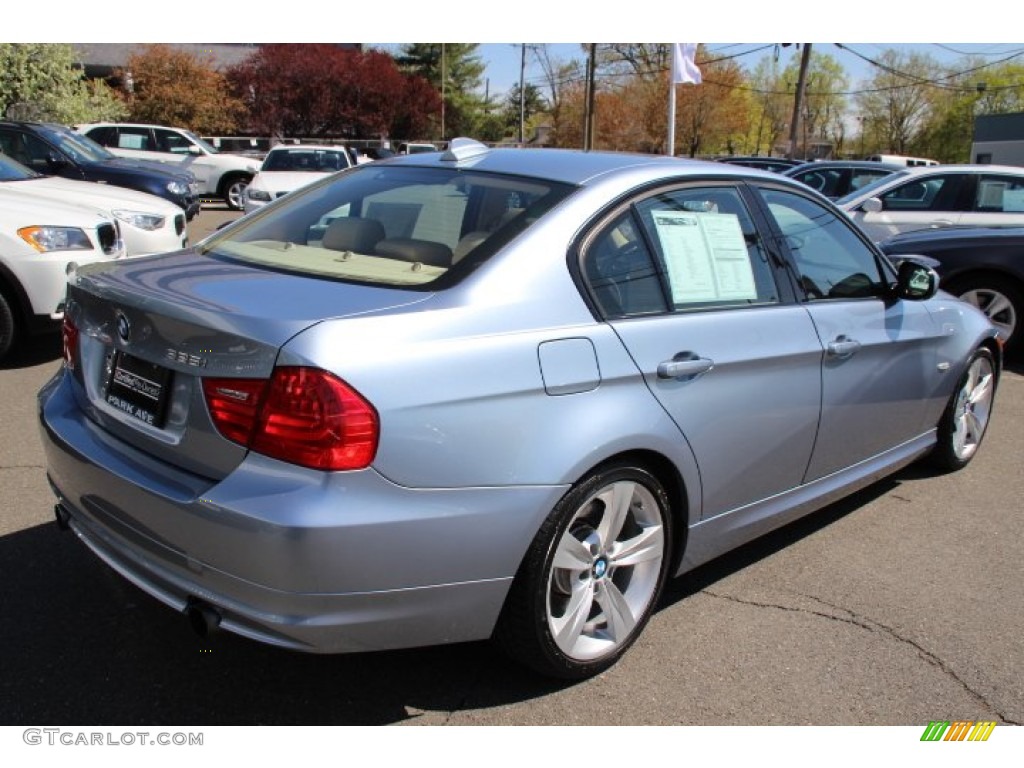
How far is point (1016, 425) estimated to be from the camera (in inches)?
233

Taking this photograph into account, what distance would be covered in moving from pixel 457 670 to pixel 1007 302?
6533mm

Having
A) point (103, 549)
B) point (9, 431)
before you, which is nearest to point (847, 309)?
point (103, 549)

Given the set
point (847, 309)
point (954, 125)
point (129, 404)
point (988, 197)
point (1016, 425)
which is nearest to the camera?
point (129, 404)

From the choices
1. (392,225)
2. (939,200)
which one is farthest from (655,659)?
(939,200)

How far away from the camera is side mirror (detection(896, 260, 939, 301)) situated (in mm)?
3979

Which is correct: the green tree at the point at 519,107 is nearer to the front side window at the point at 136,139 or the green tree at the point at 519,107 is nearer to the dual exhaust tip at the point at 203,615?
the front side window at the point at 136,139

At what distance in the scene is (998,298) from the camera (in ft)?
24.7

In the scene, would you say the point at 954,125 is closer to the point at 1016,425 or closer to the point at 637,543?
the point at 1016,425

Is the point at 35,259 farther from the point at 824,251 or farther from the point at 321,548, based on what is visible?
the point at 824,251

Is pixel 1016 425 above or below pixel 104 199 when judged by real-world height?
below

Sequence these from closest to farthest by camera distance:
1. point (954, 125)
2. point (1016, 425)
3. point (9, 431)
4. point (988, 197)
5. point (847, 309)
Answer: point (847, 309)
point (9, 431)
point (1016, 425)
point (988, 197)
point (954, 125)

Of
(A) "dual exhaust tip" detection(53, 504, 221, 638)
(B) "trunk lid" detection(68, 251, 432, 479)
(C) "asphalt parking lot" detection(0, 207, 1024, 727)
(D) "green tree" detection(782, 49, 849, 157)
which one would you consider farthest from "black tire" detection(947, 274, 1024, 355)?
(D) "green tree" detection(782, 49, 849, 157)

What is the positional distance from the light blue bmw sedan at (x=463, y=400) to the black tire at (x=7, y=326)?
3584mm

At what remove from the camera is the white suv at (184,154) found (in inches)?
774
